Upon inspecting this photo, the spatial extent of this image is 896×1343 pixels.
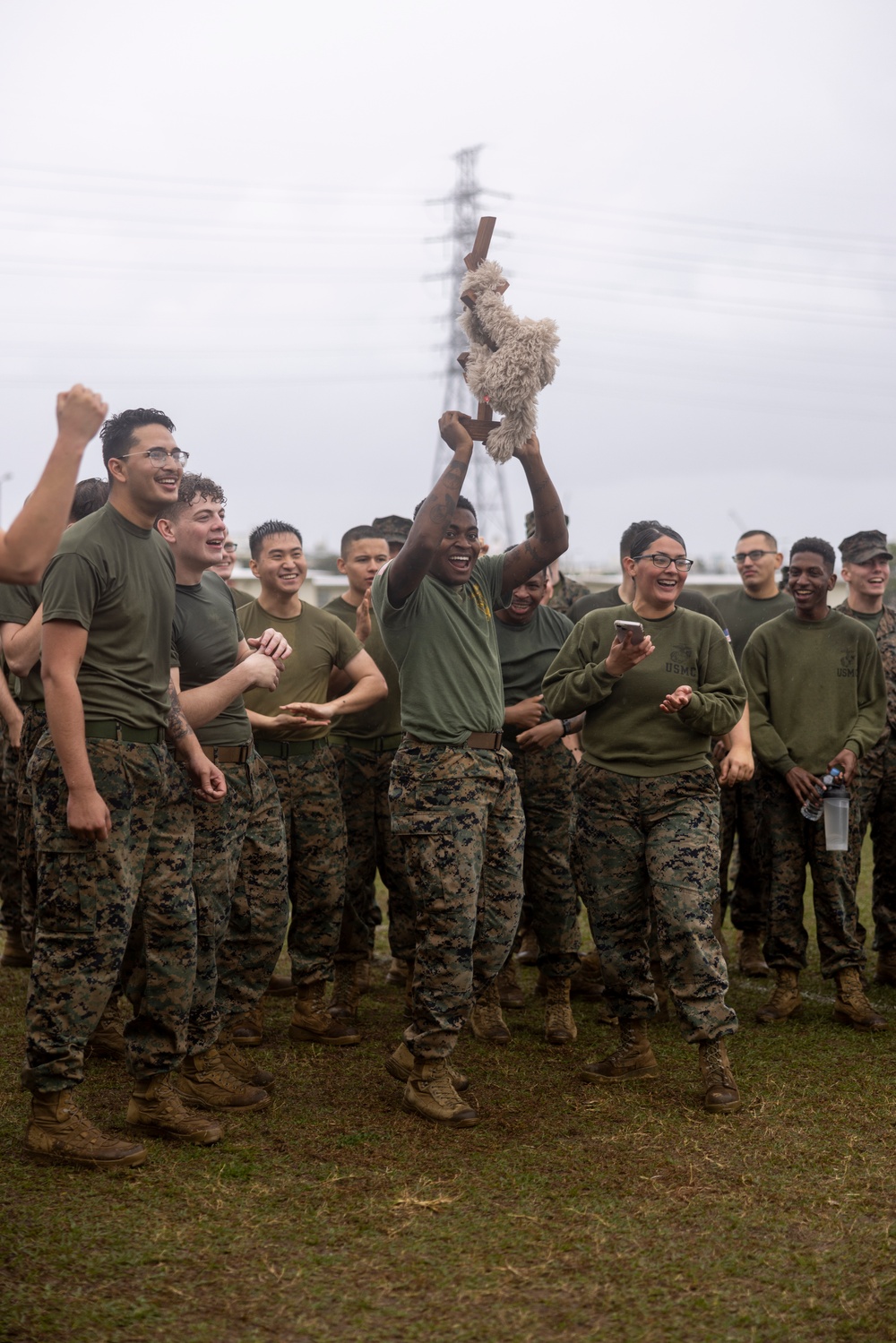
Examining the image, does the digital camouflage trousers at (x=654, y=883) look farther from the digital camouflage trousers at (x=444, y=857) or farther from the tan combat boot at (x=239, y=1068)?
the tan combat boot at (x=239, y=1068)

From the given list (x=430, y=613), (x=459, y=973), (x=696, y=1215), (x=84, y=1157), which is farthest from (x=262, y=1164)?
(x=430, y=613)

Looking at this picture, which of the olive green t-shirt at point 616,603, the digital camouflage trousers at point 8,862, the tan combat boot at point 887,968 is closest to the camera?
the olive green t-shirt at point 616,603

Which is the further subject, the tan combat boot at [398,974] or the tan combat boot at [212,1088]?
the tan combat boot at [398,974]

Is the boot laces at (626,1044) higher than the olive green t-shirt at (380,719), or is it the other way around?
the olive green t-shirt at (380,719)

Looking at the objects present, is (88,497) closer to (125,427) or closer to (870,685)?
(125,427)

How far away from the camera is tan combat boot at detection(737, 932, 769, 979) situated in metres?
7.87

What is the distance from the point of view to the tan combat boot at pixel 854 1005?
6504 mm

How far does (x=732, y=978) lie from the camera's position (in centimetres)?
776

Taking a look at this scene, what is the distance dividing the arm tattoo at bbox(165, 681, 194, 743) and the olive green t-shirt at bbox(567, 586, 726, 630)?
2.48 m

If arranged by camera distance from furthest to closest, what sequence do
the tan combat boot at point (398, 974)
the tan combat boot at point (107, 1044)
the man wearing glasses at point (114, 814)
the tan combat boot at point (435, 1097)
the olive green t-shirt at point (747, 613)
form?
1. the olive green t-shirt at point (747, 613)
2. the tan combat boot at point (398, 974)
3. the tan combat boot at point (107, 1044)
4. the tan combat boot at point (435, 1097)
5. the man wearing glasses at point (114, 814)

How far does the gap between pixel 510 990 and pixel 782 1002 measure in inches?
58.8

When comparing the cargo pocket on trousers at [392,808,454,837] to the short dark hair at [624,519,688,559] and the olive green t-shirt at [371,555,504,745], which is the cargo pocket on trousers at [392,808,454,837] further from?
the short dark hair at [624,519,688,559]

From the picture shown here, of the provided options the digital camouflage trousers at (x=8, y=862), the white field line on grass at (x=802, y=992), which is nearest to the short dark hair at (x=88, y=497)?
the digital camouflage trousers at (x=8, y=862)

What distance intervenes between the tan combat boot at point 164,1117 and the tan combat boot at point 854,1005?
A: 339 cm
